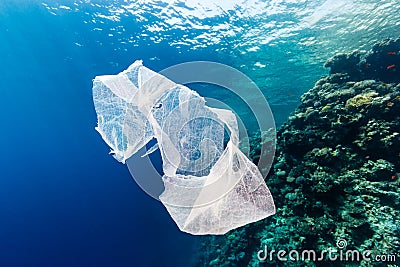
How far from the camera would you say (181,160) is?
143 inches

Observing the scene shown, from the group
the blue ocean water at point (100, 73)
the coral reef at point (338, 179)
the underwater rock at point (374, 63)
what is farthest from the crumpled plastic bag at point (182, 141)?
the blue ocean water at point (100, 73)

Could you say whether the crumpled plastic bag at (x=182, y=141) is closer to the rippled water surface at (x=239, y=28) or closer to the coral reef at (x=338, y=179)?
the coral reef at (x=338, y=179)

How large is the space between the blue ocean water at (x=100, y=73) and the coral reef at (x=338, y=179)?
5123mm

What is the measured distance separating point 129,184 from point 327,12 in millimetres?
30880

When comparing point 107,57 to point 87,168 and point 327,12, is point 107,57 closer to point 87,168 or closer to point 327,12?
point 327,12

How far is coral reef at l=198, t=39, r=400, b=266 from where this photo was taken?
4.46 metres

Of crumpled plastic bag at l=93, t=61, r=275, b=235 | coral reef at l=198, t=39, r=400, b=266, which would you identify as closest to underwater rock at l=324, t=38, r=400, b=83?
coral reef at l=198, t=39, r=400, b=266

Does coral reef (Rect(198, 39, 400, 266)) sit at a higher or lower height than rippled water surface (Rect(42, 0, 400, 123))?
lower

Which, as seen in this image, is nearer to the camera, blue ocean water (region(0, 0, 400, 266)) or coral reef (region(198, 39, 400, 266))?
coral reef (region(198, 39, 400, 266))

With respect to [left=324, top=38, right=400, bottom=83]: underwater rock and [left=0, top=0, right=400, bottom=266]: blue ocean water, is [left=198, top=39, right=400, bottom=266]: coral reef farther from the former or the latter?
[left=0, top=0, right=400, bottom=266]: blue ocean water

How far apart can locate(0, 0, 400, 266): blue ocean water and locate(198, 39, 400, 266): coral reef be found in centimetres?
512

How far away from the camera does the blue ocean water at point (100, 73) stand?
34.9ft

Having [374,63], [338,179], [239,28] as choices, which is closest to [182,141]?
[338,179]

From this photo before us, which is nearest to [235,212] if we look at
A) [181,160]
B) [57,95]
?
[181,160]
